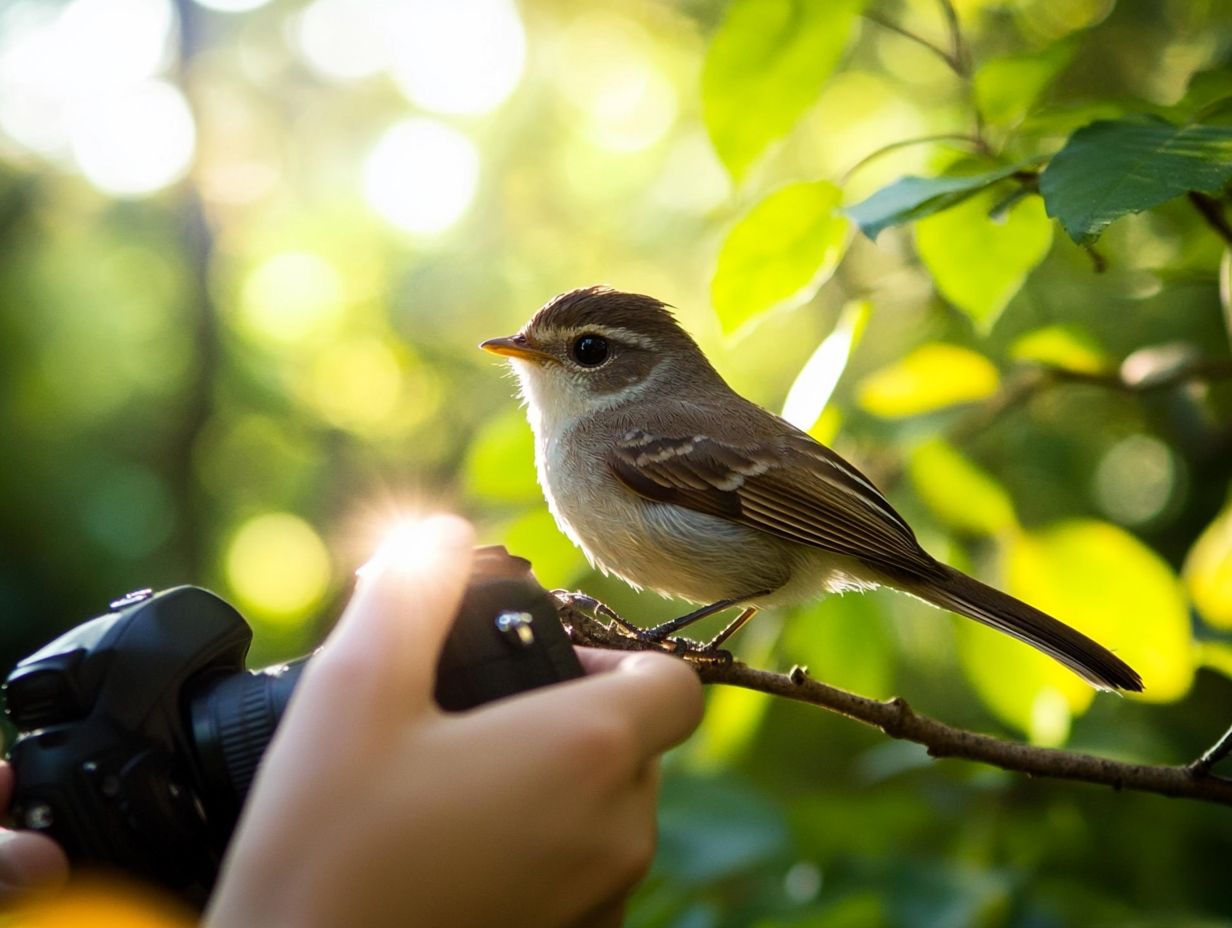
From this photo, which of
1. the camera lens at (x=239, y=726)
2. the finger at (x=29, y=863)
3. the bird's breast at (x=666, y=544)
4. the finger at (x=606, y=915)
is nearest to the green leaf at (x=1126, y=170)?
the finger at (x=606, y=915)

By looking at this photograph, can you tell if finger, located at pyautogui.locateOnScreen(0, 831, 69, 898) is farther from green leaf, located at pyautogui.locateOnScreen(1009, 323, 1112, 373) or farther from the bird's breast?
green leaf, located at pyautogui.locateOnScreen(1009, 323, 1112, 373)

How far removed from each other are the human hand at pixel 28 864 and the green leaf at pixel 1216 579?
2383 millimetres

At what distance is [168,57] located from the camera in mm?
7719

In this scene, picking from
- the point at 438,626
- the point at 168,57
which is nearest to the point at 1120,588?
the point at 438,626

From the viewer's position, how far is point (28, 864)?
158cm

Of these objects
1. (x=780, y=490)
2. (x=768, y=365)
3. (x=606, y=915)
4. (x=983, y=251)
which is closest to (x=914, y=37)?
(x=983, y=251)

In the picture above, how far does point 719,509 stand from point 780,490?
17cm

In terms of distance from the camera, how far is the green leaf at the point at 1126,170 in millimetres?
1612

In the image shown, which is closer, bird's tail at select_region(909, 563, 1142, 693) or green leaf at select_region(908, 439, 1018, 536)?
bird's tail at select_region(909, 563, 1142, 693)

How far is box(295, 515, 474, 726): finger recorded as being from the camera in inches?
49.6

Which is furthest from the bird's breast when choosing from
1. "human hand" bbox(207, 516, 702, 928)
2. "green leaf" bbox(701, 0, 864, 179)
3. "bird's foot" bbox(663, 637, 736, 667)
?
"human hand" bbox(207, 516, 702, 928)

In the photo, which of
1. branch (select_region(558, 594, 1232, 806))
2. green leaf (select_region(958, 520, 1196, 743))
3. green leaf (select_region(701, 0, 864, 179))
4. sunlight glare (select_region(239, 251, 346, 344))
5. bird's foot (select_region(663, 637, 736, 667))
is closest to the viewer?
branch (select_region(558, 594, 1232, 806))

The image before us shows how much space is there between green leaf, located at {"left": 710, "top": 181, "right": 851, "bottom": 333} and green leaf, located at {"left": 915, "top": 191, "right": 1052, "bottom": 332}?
26 centimetres

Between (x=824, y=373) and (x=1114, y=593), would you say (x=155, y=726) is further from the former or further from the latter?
(x=1114, y=593)
